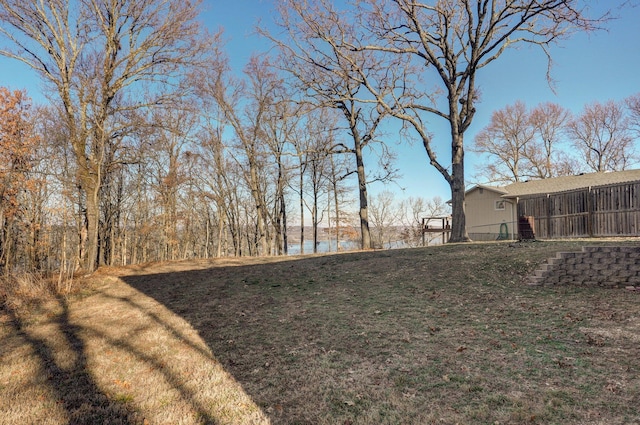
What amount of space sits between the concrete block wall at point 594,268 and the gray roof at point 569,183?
46.7 feet

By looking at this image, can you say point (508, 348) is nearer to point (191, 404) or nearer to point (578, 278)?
point (191, 404)

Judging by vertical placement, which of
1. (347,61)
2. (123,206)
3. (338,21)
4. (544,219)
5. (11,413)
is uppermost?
(338,21)

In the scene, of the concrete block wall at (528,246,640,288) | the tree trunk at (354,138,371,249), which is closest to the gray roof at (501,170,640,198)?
the tree trunk at (354,138,371,249)

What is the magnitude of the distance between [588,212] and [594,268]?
27.5ft

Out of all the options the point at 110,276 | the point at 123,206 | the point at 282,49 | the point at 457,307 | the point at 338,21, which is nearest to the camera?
the point at 457,307

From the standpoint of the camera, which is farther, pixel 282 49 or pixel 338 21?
pixel 282 49

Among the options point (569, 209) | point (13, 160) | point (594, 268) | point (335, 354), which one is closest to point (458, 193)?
point (569, 209)

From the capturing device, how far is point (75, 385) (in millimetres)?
3254

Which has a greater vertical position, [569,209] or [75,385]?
[569,209]

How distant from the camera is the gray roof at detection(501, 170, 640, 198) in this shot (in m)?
18.8

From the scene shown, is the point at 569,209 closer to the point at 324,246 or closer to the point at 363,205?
the point at 363,205

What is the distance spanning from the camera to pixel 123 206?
21844mm

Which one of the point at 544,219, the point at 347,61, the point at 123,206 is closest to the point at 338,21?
the point at 347,61

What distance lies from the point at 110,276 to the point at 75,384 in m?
6.58
